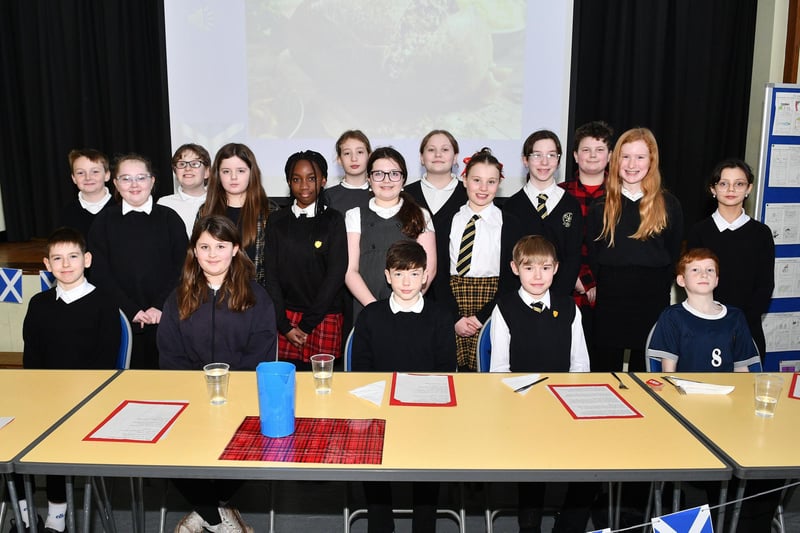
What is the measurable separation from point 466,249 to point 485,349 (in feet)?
2.13

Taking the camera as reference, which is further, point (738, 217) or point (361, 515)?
point (738, 217)

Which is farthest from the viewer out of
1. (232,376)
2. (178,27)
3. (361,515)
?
(178,27)

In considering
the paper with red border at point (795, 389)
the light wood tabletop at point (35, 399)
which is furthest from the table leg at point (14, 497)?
the paper with red border at point (795, 389)

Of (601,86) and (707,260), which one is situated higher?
(601,86)

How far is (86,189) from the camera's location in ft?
11.4

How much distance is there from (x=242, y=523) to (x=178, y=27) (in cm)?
389

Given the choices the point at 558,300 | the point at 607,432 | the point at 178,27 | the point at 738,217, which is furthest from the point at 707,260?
the point at 178,27

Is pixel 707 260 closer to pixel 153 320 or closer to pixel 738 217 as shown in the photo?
pixel 738 217

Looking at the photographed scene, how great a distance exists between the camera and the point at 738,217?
320 centimetres

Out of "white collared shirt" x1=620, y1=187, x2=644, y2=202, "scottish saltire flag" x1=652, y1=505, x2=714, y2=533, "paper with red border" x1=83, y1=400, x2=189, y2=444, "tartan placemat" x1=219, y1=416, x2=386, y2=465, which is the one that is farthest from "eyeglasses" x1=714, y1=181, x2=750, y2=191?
"paper with red border" x1=83, y1=400, x2=189, y2=444

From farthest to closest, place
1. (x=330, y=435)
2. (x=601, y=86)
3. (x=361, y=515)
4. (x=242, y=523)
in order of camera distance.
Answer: (x=601, y=86), (x=361, y=515), (x=242, y=523), (x=330, y=435)

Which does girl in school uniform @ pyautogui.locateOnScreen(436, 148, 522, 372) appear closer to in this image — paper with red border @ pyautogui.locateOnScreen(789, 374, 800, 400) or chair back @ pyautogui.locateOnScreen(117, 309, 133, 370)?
paper with red border @ pyautogui.locateOnScreen(789, 374, 800, 400)

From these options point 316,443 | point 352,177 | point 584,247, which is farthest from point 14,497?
point 584,247

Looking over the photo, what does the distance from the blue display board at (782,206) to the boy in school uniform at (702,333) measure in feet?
7.11
